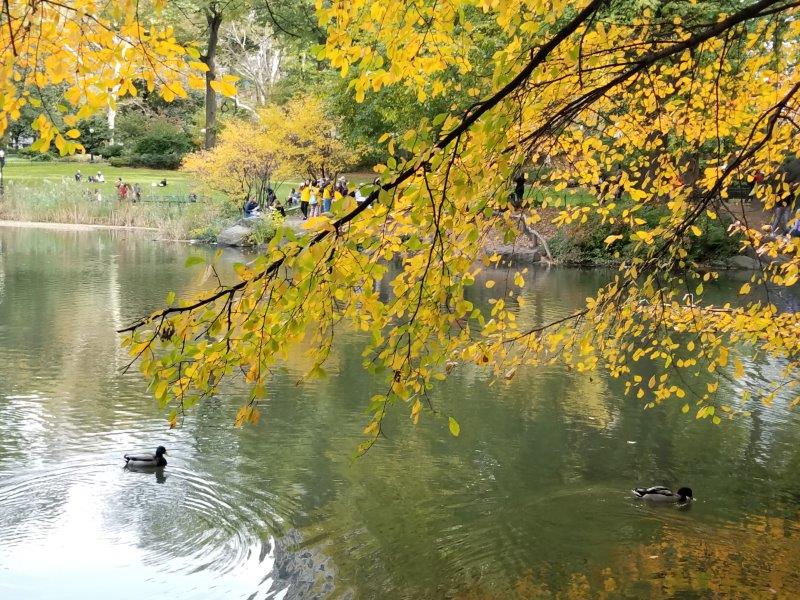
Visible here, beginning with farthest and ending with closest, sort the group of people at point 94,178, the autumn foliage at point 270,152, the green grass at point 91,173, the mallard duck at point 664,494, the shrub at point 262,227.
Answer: the group of people at point 94,178 < the green grass at point 91,173 < the autumn foliage at point 270,152 < the shrub at point 262,227 < the mallard duck at point 664,494

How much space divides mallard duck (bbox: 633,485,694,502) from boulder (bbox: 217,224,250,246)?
22.3 m

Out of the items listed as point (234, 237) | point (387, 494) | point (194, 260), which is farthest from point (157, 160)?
point (194, 260)

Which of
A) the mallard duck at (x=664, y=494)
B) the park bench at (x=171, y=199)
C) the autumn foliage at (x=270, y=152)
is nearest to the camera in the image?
the mallard duck at (x=664, y=494)

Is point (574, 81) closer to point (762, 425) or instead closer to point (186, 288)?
point (762, 425)

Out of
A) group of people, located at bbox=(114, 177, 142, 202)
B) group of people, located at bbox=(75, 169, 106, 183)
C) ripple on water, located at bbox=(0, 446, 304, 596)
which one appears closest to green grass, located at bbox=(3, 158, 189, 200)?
group of people, located at bbox=(75, 169, 106, 183)

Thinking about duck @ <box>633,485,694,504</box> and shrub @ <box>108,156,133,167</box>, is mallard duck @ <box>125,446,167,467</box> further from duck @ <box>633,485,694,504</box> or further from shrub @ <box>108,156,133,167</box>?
shrub @ <box>108,156,133,167</box>

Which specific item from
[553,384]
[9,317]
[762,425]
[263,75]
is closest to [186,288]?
[9,317]

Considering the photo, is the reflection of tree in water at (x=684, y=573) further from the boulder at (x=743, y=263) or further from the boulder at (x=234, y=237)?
the boulder at (x=234, y=237)

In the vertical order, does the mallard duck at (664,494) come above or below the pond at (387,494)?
above

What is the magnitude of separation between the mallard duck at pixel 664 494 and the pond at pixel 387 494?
0.48 ft

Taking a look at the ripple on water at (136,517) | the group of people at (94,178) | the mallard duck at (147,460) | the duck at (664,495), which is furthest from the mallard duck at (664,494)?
the group of people at (94,178)

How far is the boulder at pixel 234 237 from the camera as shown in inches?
1153

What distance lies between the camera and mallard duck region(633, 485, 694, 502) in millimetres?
8352

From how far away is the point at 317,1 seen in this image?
421cm
